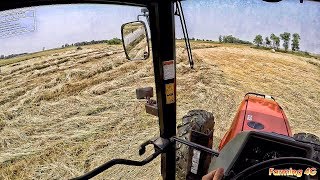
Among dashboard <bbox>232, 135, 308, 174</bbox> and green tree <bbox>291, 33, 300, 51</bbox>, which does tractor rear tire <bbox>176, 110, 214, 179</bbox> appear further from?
green tree <bbox>291, 33, 300, 51</bbox>

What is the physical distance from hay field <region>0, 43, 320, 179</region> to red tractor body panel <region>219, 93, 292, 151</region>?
1.84 metres

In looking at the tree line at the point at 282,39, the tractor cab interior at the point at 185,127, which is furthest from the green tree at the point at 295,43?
the tractor cab interior at the point at 185,127

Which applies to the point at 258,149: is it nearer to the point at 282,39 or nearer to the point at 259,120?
the point at 259,120

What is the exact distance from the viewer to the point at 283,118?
3.10 metres

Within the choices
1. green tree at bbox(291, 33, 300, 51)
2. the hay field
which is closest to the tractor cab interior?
the hay field

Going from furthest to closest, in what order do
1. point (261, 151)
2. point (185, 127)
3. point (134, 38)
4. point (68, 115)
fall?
point (68, 115) → point (185, 127) → point (134, 38) → point (261, 151)

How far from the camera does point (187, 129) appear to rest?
305 cm

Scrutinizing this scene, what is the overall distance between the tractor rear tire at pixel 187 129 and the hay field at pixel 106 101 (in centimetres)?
154

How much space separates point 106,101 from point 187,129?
4590mm

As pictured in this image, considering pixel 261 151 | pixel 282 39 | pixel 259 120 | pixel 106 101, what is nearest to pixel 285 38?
pixel 282 39

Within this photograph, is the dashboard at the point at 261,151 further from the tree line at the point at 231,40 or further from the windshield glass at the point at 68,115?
the tree line at the point at 231,40

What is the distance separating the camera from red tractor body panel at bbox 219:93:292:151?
9.43 feet

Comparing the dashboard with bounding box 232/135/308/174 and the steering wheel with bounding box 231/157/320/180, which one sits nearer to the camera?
the steering wheel with bounding box 231/157/320/180

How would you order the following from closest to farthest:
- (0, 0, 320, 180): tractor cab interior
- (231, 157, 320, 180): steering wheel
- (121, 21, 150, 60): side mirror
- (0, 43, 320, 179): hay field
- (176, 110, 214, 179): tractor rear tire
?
1. (231, 157, 320, 180): steering wheel
2. (0, 0, 320, 180): tractor cab interior
3. (121, 21, 150, 60): side mirror
4. (176, 110, 214, 179): tractor rear tire
5. (0, 43, 320, 179): hay field
